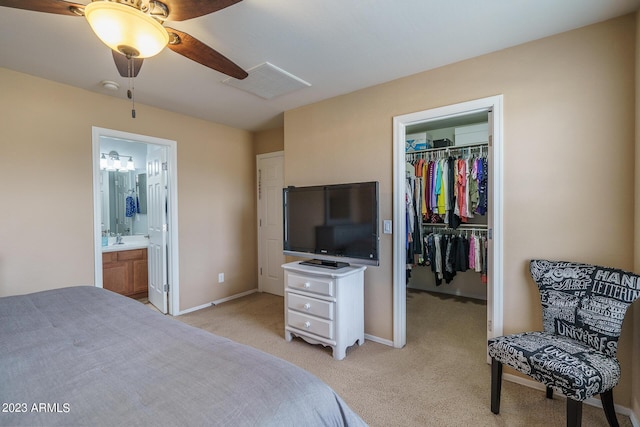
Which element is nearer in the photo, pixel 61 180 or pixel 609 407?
pixel 609 407

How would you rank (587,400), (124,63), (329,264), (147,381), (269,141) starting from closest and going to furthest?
(147,381) < (124,63) < (587,400) < (329,264) < (269,141)

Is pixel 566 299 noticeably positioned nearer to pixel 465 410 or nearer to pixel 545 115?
pixel 465 410

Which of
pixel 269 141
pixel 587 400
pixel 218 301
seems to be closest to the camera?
pixel 587 400

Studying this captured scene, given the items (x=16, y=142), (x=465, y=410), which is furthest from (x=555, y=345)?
(x=16, y=142)

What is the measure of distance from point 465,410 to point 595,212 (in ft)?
4.87

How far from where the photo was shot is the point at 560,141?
1963mm

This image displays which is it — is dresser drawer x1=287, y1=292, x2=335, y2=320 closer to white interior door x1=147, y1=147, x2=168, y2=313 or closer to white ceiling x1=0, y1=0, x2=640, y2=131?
white interior door x1=147, y1=147, x2=168, y2=313

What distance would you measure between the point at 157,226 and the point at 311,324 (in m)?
2.29

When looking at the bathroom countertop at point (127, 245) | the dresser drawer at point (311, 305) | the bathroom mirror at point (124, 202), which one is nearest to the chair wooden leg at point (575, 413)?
the dresser drawer at point (311, 305)

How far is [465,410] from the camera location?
71.4 inches

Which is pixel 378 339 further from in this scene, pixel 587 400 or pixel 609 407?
pixel 609 407

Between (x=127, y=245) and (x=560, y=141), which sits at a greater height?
(x=560, y=141)

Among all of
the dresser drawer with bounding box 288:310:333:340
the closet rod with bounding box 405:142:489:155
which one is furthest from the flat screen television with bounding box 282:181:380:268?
the closet rod with bounding box 405:142:489:155

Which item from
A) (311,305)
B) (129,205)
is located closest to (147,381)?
(311,305)
